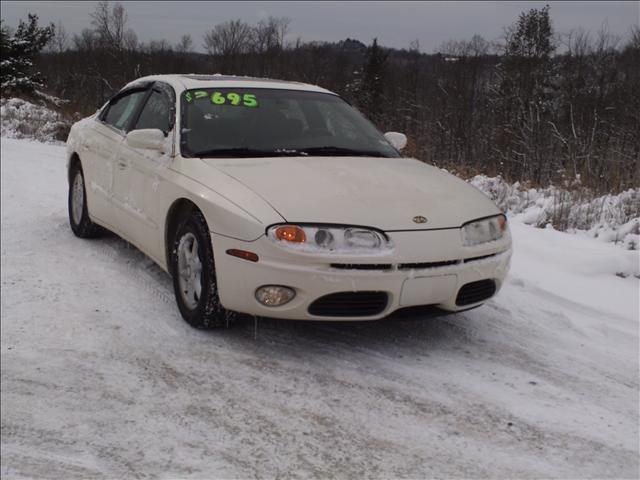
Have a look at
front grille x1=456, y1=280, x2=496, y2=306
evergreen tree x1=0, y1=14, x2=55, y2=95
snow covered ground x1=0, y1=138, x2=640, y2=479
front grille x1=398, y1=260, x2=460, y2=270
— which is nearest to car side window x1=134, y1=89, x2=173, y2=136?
snow covered ground x1=0, y1=138, x2=640, y2=479

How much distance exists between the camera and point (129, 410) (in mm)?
2719

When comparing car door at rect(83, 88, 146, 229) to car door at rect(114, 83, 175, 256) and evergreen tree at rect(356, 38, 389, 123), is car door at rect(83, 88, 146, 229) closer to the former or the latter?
car door at rect(114, 83, 175, 256)

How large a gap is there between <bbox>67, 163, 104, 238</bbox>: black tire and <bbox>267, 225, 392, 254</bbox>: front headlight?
2875 millimetres

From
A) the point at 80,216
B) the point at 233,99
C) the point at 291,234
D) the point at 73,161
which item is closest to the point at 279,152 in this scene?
the point at 233,99

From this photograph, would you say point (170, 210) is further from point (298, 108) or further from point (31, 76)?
point (31, 76)

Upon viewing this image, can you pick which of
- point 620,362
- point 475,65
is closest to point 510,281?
point 620,362

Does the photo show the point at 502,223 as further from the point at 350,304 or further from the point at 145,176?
the point at 145,176

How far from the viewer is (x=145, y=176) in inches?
165

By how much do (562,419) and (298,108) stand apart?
2.69 meters

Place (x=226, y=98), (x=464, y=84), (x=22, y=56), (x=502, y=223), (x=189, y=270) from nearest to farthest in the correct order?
1. (x=189, y=270)
2. (x=502, y=223)
3. (x=226, y=98)
4. (x=22, y=56)
5. (x=464, y=84)

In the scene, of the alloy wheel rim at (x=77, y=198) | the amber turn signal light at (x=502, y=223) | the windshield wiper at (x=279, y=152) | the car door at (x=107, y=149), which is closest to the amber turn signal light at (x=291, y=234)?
the windshield wiper at (x=279, y=152)

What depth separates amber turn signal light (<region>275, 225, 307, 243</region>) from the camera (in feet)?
10.1

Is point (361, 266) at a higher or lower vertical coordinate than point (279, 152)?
lower

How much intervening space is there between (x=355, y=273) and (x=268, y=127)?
1.52 metres
